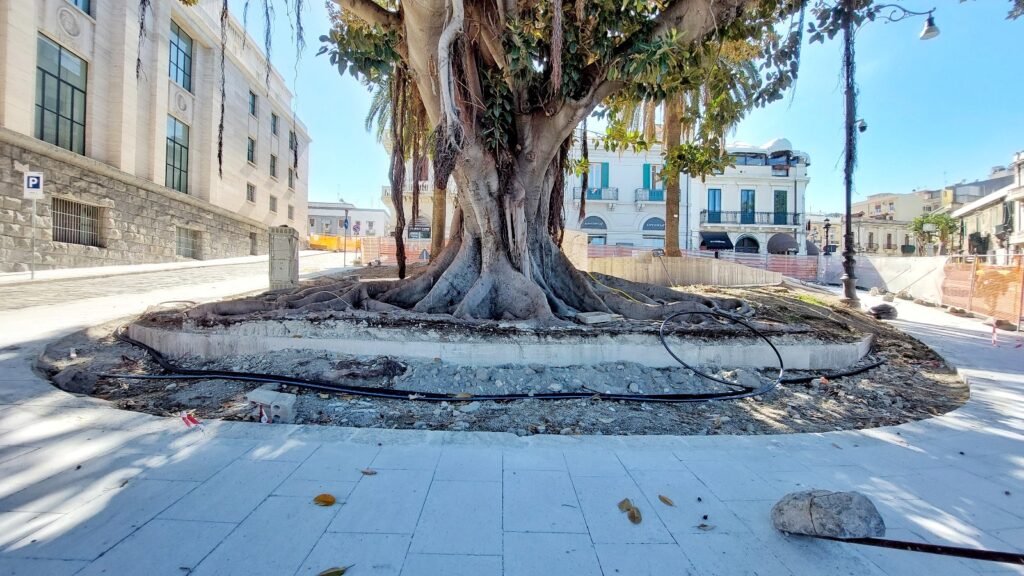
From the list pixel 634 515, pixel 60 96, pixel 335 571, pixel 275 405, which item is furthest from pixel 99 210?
pixel 634 515

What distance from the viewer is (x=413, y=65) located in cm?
589

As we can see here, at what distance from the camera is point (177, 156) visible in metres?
20.9

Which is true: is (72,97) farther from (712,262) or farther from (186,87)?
(712,262)

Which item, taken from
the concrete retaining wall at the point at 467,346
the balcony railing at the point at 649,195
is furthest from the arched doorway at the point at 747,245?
the concrete retaining wall at the point at 467,346

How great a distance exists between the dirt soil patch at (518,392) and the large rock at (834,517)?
5.04ft

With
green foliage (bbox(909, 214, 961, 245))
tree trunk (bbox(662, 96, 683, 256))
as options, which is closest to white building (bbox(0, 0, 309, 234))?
tree trunk (bbox(662, 96, 683, 256))

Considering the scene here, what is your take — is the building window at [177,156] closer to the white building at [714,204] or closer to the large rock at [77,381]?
the large rock at [77,381]

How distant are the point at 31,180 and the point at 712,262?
20.2 metres

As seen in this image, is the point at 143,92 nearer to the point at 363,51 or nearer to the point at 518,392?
the point at 363,51

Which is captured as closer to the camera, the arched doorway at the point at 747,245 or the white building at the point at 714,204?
the white building at the point at 714,204

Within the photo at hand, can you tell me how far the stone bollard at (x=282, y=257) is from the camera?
8.89 m

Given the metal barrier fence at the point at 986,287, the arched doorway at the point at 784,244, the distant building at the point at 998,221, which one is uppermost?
the distant building at the point at 998,221

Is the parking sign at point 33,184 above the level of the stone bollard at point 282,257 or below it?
above

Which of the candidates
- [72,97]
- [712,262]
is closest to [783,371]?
[712,262]
